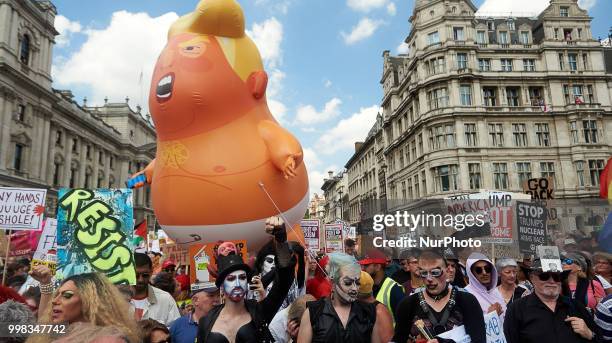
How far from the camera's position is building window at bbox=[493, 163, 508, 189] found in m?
32.3

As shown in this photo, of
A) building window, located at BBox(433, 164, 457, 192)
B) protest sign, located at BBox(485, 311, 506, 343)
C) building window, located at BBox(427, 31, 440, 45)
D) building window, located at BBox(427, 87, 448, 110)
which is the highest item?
building window, located at BBox(427, 31, 440, 45)

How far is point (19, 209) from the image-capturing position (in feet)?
21.4

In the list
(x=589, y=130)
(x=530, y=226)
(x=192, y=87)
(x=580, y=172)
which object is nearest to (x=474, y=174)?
(x=580, y=172)

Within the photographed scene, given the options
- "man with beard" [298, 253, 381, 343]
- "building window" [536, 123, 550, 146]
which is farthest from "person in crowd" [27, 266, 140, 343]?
"building window" [536, 123, 550, 146]

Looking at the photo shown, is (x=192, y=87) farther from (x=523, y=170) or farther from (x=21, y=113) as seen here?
(x=21, y=113)

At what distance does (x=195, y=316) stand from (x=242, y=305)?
1.19 metres

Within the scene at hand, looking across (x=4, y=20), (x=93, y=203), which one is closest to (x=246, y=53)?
(x=93, y=203)

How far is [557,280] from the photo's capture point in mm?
3170

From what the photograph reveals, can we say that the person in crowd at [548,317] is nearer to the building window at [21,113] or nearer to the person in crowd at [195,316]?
the person in crowd at [195,316]

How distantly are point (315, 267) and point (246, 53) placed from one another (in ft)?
13.0

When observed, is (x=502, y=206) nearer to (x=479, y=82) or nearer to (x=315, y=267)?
(x=315, y=267)

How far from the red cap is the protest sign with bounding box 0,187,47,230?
505 centimetres

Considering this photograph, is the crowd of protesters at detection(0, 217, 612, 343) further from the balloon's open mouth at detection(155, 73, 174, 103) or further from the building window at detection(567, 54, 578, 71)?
the building window at detection(567, 54, 578, 71)

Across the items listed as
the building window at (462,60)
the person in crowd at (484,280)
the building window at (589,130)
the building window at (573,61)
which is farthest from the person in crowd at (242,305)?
the building window at (573,61)
